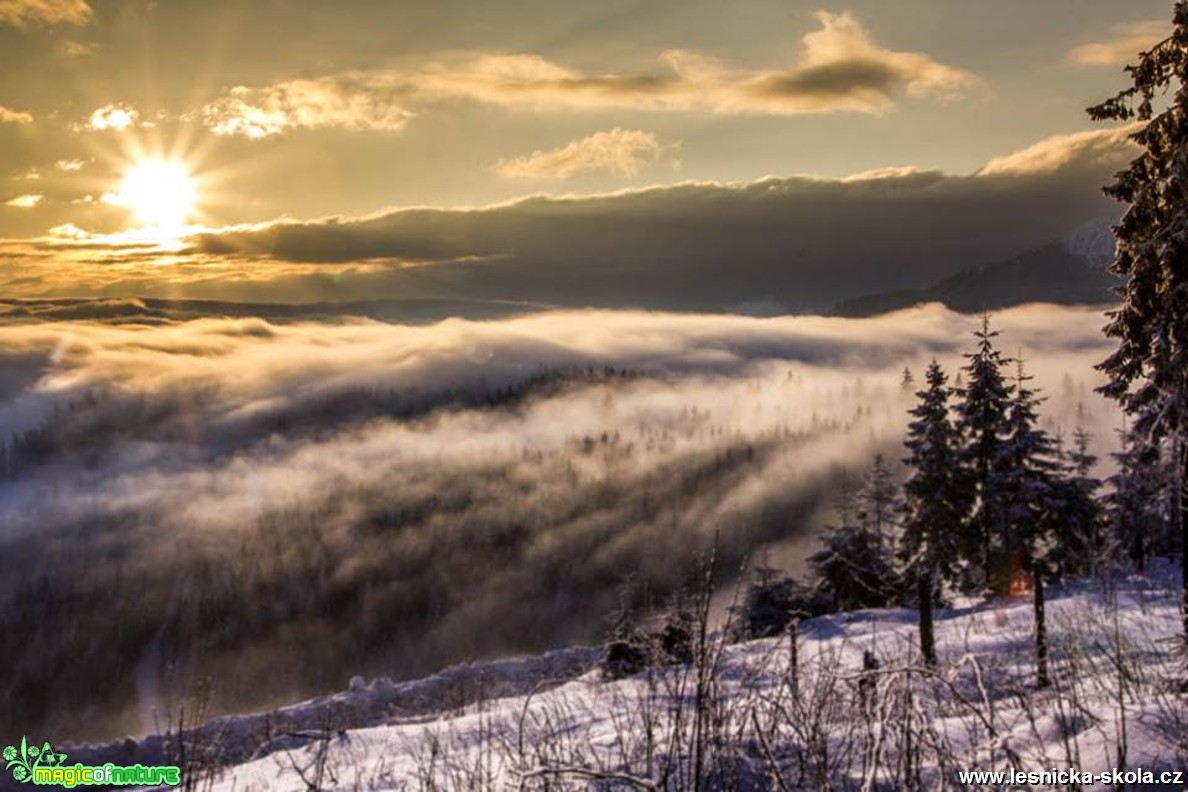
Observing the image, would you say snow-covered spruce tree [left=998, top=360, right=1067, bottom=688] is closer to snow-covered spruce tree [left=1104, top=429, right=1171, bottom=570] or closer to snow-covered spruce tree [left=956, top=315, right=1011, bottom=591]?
snow-covered spruce tree [left=956, top=315, right=1011, bottom=591]

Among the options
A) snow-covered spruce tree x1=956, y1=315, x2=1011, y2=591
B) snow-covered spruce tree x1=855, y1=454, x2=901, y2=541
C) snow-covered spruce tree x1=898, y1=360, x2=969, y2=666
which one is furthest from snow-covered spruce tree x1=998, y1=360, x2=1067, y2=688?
snow-covered spruce tree x1=855, y1=454, x2=901, y2=541

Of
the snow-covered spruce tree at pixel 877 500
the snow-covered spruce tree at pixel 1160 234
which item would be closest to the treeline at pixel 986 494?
the snow-covered spruce tree at pixel 1160 234

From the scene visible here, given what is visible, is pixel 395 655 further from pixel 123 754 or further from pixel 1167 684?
pixel 1167 684

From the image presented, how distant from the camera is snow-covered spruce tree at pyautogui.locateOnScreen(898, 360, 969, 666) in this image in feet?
96.6

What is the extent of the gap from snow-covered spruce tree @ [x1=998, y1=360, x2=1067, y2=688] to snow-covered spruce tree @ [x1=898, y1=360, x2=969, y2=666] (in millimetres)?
1853

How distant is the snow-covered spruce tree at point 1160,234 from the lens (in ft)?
40.3

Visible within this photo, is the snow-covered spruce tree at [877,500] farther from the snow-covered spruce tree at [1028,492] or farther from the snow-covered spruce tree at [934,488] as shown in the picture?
the snow-covered spruce tree at [1028,492]

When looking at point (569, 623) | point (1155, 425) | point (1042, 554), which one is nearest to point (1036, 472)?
point (1042, 554)

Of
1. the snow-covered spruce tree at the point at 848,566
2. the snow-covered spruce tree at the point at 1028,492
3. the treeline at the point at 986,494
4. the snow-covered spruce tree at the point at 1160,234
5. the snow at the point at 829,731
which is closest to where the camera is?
the snow at the point at 829,731

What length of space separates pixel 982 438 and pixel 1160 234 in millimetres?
18746

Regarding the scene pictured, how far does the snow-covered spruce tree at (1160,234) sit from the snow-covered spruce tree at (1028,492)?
13510 mm

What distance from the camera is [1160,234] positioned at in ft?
40.3

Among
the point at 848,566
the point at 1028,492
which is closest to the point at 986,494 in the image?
the point at 1028,492

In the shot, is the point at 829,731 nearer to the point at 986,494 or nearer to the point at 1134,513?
the point at 986,494
